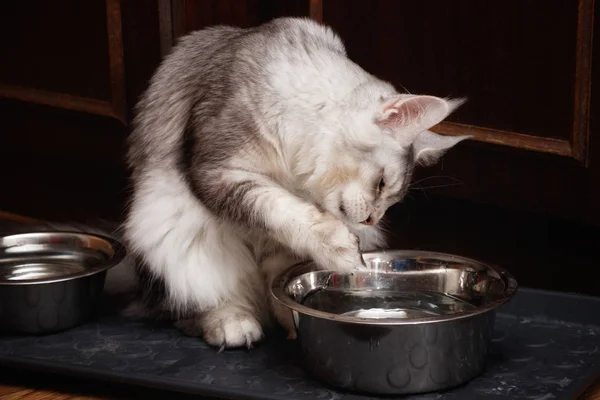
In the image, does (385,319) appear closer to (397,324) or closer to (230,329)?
(397,324)

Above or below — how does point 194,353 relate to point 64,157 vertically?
below

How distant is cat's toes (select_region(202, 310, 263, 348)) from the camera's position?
231cm

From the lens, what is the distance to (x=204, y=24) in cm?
293

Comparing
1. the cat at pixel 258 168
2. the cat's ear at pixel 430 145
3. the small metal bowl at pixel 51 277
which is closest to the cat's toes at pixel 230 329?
the cat at pixel 258 168

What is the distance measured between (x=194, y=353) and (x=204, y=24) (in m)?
1.01

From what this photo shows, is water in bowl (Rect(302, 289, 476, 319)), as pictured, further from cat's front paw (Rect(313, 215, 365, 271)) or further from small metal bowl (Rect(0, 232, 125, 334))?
small metal bowl (Rect(0, 232, 125, 334))

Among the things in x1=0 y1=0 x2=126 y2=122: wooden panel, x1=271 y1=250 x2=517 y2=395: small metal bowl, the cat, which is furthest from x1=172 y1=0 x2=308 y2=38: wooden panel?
x1=271 y1=250 x2=517 y2=395: small metal bowl

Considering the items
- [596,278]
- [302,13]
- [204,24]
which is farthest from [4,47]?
[596,278]

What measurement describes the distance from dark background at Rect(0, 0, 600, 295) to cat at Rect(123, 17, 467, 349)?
222mm

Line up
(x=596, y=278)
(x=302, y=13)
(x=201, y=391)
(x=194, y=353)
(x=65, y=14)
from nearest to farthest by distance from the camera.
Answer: (x=201, y=391), (x=194, y=353), (x=596, y=278), (x=302, y=13), (x=65, y=14)

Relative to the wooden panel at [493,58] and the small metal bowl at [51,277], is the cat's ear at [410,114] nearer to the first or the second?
the wooden panel at [493,58]

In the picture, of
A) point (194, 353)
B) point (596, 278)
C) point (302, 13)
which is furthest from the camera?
point (302, 13)

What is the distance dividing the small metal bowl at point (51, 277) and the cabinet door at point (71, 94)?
598mm

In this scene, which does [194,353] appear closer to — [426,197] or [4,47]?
[426,197]
